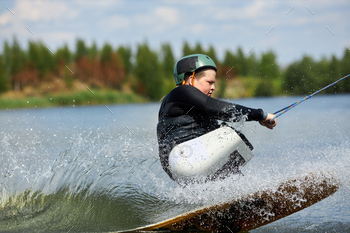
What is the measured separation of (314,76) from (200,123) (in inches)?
937

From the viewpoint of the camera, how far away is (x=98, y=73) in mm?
49156

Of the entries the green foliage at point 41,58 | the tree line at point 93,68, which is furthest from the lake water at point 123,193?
the green foliage at point 41,58

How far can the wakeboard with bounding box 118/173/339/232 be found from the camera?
346cm

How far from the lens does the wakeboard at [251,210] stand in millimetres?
3461

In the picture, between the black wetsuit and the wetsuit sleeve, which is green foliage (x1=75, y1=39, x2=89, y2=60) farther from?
Result: the wetsuit sleeve

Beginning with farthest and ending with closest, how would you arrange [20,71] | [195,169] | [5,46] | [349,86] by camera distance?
[5,46], [20,71], [349,86], [195,169]

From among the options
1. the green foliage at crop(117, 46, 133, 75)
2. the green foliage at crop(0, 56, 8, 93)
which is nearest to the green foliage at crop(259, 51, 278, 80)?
the green foliage at crop(117, 46, 133, 75)

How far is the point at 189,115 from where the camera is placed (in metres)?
3.31

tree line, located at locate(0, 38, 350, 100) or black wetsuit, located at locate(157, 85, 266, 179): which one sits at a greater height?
tree line, located at locate(0, 38, 350, 100)

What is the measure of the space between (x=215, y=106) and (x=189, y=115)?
0.94ft

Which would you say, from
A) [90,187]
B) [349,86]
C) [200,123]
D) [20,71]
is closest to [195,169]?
[200,123]

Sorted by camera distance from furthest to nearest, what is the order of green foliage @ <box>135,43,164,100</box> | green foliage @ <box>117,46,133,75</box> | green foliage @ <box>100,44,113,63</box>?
green foliage @ <box>117,46,133,75</box>
green foliage @ <box>100,44,113,63</box>
green foliage @ <box>135,43,164,100</box>

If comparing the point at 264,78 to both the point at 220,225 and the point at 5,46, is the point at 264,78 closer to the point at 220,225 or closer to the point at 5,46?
the point at 220,225

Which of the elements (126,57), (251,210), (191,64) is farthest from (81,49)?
(251,210)
